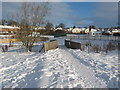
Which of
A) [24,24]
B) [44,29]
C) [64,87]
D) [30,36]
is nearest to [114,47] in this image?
[44,29]

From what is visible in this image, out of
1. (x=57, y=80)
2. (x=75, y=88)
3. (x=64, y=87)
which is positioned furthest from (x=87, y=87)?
(x=57, y=80)

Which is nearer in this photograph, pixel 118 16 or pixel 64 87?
pixel 64 87

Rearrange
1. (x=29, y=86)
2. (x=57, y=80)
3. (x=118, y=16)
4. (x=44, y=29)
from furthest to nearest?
(x=118, y=16) → (x=44, y=29) → (x=57, y=80) → (x=29, y=86)

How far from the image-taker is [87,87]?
3.76 m

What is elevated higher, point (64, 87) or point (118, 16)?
point (118, 16)

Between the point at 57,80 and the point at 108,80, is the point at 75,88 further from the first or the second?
the point at 108,80

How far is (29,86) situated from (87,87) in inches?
75.0

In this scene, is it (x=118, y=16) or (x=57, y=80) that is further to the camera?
(x=118, y=16)

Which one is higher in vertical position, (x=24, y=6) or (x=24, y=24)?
(x=24, y=6)

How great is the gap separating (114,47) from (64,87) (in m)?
10.6

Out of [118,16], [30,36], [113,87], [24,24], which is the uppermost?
[118,16]

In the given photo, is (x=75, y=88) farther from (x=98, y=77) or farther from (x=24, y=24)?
(x=24, y=24)

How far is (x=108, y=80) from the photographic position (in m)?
4.41

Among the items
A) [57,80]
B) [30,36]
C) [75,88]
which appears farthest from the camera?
[30,36]
